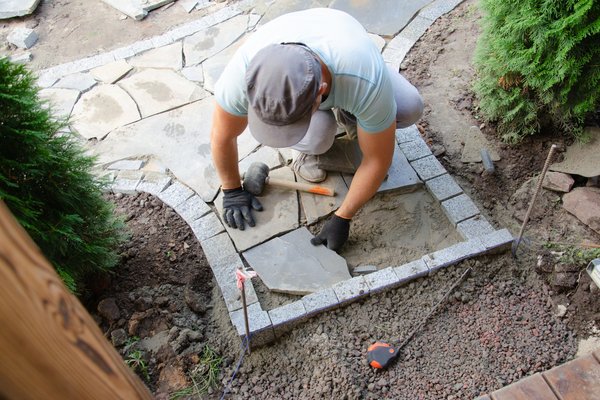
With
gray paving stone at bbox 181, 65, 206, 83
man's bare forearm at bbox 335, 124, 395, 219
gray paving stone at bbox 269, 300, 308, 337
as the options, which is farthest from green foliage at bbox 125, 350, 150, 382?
gray paving stone at bbox 181, 65, 206, 83

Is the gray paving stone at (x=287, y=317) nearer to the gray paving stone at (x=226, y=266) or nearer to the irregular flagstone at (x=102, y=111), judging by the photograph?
the gray paving stone at (x=226, y=266)

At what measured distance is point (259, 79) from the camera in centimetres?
243

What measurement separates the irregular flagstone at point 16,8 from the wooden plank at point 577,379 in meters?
6.15

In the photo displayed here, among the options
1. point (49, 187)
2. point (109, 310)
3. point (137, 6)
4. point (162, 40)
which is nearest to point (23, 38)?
point (137, 6)

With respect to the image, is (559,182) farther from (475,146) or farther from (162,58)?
(162,58)

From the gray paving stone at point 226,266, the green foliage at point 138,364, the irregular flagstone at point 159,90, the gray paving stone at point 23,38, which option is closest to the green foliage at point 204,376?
the green foliage at point 138,364

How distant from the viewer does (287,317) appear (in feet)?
9.84

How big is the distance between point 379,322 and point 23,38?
4.80 meters

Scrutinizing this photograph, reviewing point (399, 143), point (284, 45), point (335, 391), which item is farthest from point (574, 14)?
point (335, 391)

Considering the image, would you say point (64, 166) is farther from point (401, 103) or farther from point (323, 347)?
point (401, 103)

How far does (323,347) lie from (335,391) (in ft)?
0.86

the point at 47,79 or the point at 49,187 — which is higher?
the point at 49,187

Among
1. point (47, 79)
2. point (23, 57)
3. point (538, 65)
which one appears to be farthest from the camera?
point (23, 57)

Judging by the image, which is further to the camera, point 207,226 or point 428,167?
point 428,167
